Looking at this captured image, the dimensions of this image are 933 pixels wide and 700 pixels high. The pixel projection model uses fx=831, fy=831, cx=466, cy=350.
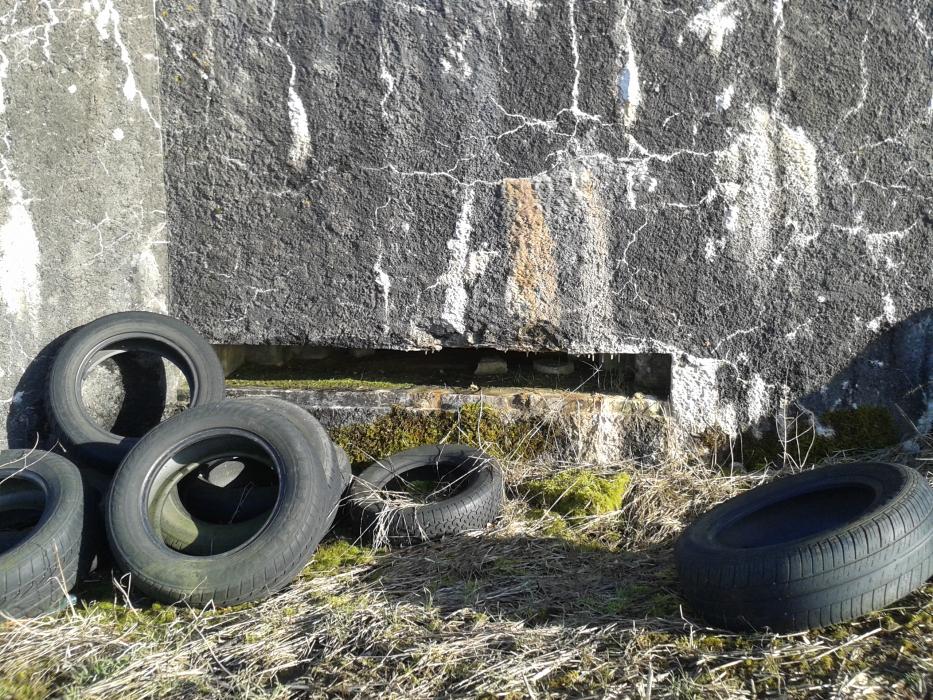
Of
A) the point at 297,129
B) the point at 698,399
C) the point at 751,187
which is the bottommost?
the point at 698,399

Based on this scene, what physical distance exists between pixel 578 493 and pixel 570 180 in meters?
1.28

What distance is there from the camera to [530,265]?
3.52 meters

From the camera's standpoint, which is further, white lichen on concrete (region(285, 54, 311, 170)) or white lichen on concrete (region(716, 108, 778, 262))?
white lichen on concrete (region(285, 54, 311, 170))

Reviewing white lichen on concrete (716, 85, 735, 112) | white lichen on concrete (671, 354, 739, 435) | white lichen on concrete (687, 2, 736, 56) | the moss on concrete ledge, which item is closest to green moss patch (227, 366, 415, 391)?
the moss on concrete ledge

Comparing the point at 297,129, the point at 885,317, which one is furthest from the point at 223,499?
the point at 885,317

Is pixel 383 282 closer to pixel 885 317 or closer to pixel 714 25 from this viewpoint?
pixel 714 25

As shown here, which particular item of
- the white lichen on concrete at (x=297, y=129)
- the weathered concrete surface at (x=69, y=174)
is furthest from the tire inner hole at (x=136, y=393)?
the white lichen on concrete at (x=297, y=129)

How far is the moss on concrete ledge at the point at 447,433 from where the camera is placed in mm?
3596

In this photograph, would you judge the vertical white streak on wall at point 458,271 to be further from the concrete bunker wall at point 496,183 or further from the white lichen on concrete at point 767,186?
the white lichen on concrete at point 767,186

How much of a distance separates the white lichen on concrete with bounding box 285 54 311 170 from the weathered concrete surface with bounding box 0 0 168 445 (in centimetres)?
58

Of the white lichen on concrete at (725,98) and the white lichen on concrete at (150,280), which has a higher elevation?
the white lichen on concrete at (725,98)

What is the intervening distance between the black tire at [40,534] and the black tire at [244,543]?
0.14 metres

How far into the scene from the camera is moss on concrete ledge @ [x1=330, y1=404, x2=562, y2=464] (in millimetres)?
3596

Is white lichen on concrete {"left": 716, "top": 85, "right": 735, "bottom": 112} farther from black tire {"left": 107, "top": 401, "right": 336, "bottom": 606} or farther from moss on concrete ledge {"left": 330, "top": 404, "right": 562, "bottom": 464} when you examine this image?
black tire {"left": 107, "top": 401, "right": 336, "bottom": 606}
